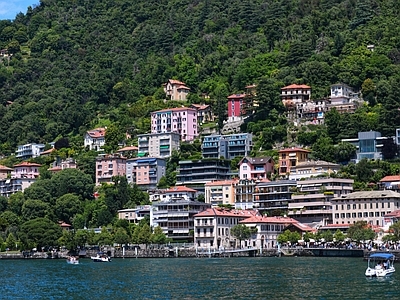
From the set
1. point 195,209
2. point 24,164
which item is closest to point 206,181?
point 195,209

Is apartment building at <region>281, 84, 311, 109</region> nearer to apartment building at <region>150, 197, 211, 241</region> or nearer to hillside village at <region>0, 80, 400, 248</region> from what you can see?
hillside village at <region>0, 80, 400, 248</region>

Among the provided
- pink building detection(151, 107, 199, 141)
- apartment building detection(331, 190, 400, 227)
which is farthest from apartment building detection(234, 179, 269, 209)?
pink building detection(151, 107, 199, 141)

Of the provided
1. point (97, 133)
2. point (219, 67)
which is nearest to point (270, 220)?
point (97, 133)

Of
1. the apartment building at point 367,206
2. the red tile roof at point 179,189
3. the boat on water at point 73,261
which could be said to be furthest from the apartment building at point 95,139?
the apartment building at point 367,206

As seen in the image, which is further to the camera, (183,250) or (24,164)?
(24,164)

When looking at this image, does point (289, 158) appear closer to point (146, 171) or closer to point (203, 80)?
point (146, 171)

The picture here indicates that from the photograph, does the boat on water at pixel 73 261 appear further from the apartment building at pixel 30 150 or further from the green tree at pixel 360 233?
the apartment building at pixel 30 150

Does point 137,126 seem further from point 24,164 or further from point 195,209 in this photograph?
point 195,209
